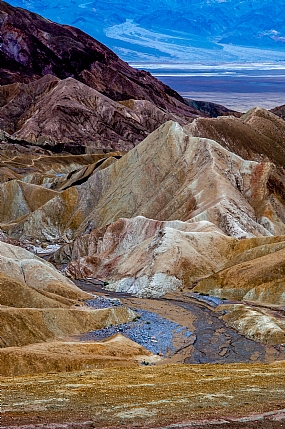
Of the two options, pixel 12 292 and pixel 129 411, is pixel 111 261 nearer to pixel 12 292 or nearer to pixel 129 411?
pixel 12 292

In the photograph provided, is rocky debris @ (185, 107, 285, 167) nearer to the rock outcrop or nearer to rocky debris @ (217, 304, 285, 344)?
rocky debris @ (217, 304, 285, 344)

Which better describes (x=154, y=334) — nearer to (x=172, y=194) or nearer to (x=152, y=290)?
(x=152, y=290)

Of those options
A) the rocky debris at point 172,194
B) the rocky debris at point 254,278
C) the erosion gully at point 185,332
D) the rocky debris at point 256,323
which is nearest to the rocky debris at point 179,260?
the rocky debris at point 254,278

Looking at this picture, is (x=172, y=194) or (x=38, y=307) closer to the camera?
(x=38, y=307)

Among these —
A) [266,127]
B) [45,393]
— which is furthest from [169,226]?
[266,127]

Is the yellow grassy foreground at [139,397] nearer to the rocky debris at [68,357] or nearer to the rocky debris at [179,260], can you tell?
the rocky debris at [68,357]

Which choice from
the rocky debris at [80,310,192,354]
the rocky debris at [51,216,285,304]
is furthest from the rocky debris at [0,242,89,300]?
the rocky debris at [51,216,285,304]

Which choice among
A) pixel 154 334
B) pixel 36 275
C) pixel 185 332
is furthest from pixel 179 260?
pixel 154 334
